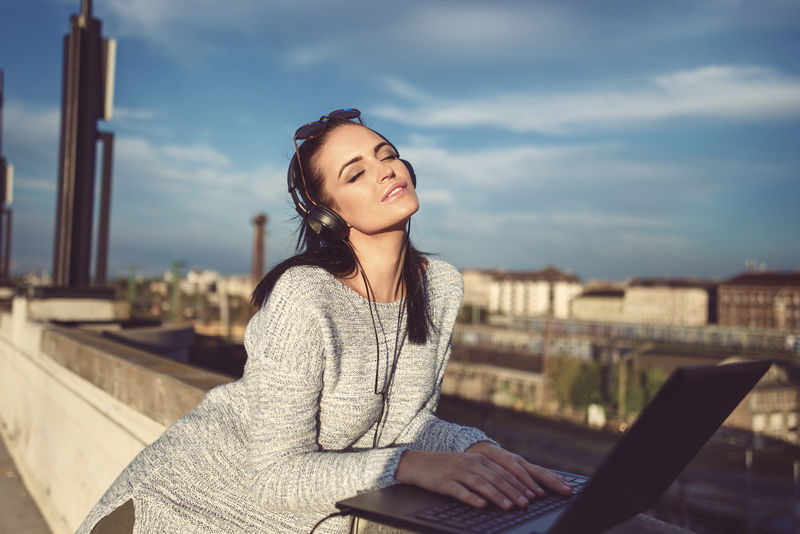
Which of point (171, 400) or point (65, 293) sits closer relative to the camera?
point (171, 400)

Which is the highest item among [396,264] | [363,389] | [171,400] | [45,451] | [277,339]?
[396,264]

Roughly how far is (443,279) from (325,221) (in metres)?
0.43

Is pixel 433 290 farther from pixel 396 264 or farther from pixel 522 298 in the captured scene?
pixel 522 298

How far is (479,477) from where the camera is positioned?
1.15 meters

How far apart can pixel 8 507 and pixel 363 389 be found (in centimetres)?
416

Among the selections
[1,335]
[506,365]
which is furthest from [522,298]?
[1,335]

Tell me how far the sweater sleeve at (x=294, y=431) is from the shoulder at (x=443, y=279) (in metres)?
0.57

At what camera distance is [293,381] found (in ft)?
4.31

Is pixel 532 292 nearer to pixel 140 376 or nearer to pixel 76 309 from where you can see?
pixel 76 309

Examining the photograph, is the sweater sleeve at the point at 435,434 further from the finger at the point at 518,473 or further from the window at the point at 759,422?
the window at the point at 759,422

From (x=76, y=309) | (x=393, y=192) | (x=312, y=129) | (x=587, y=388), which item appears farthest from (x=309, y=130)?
Result: (x=587, y=388)

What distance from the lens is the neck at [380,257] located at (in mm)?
1700

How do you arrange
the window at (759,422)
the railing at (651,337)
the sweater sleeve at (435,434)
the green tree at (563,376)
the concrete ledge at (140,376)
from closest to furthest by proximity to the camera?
the sweater sleeve at (435,434) → the concrete ledge at (140,376) → the window at (759,422) → the green tree at (563,376) → the railing at (651,337)

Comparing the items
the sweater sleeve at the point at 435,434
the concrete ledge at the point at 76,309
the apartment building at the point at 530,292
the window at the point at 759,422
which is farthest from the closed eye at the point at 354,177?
the apartment building at the point at 530,292
